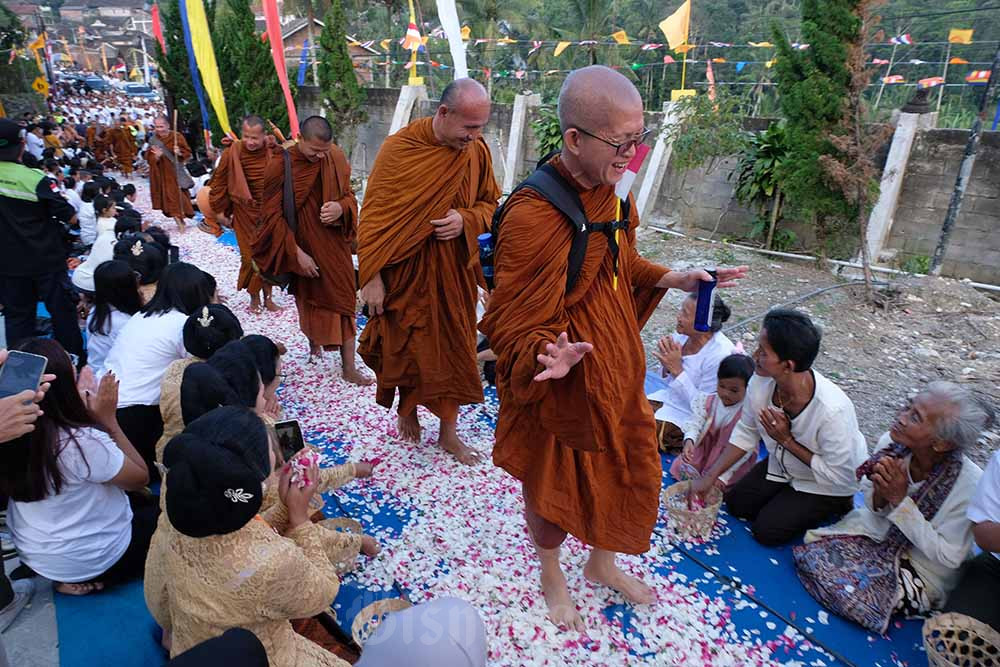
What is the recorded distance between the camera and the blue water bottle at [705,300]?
Answer: 2.71 metres

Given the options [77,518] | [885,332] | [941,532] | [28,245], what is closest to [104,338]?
[28,245]

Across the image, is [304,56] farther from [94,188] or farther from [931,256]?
[931,256]

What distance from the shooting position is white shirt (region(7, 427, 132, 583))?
8.18 feet

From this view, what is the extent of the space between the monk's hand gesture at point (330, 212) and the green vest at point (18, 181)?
216cm

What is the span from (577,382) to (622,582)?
1.23 m

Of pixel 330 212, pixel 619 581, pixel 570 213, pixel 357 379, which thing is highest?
pixel 570 213

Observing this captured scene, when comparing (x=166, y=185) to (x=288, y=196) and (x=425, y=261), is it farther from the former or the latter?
(x=425, y=261)

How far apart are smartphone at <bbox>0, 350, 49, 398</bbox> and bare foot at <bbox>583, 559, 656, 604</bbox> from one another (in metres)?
2.36

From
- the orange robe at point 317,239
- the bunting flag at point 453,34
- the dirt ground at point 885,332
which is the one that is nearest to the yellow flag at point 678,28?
the dirt ground at point 885,332

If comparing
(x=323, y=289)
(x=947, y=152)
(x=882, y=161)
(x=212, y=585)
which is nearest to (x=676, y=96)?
(x=882, y=161)

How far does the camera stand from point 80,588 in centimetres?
273

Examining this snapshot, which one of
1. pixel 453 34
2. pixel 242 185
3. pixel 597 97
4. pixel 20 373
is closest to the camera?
pixel 597 97

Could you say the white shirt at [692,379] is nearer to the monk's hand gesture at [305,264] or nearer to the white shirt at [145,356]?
the monk's hand gesture at [305,264]

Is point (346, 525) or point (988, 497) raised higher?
point (988, 497)
